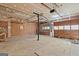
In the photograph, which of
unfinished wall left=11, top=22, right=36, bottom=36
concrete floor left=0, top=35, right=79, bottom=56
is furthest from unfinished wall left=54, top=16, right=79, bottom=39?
unfinished wall left=11, top=22, right=36, bottom=36

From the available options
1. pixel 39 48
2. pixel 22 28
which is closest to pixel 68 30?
pixel 39 48

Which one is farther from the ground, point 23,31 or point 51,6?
point 51,6

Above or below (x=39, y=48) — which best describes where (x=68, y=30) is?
above

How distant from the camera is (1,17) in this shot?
2732 millimetres

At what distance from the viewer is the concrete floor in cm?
271

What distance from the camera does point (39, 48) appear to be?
109 inches

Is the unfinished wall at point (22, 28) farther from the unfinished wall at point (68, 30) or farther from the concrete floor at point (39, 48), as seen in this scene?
the unfinished wall at point (68, 30)

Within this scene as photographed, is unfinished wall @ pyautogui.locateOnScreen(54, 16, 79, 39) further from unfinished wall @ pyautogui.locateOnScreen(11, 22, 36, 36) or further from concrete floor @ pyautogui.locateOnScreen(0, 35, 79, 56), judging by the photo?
unfinished wall @ pyautogui.locateOnScreen(11, 22, 36, 36)

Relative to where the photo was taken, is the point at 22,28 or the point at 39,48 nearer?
the point at 39,48

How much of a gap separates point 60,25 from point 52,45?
59 centimetres

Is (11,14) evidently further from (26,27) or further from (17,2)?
(26,27)

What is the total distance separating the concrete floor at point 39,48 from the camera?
107 inches

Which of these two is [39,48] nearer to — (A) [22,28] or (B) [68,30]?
(A) [22,28]

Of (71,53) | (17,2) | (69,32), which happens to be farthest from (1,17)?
(71,53)
